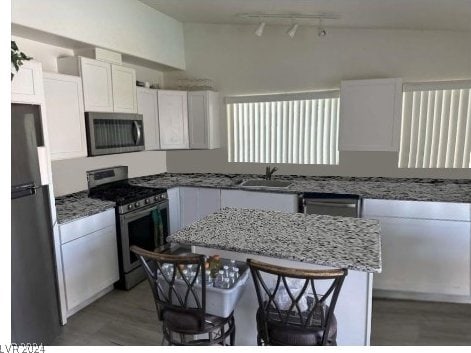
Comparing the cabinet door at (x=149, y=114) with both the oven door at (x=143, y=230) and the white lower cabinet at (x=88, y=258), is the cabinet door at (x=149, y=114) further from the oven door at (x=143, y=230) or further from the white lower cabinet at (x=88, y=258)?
the white lower cabinet at (x=88, y=258)

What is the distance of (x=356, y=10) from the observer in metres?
3.11

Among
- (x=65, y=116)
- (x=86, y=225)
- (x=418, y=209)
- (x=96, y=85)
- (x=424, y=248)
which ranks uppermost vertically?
(x=96, y=85)

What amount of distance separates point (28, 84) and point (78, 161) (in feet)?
4.57

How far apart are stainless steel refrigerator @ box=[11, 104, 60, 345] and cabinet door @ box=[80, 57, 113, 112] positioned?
86 centimetres

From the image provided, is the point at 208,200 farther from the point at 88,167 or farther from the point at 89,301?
the point at 89,301

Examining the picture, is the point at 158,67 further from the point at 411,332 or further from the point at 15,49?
the point at 411,332

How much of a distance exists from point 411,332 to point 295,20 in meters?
3.17

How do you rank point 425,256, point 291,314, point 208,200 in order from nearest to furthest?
1. point 291,314
2. point 425,256
3. point 208,200

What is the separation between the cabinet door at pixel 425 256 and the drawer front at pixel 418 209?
0.05 meters

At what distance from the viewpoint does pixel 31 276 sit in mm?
2260

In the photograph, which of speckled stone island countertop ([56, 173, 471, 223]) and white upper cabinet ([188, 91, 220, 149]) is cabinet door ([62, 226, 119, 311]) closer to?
speckled stone island countertop ([56, 173, 471, 223])

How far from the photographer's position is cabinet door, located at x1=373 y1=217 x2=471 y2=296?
294cm

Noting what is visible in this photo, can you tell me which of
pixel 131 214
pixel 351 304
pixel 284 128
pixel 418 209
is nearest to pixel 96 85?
pixel 131 214

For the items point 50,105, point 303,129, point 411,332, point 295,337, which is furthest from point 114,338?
point 303,129
